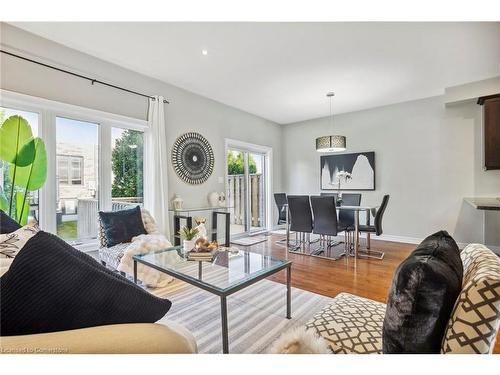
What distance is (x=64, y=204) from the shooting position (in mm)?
2875

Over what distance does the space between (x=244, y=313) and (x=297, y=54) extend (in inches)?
113

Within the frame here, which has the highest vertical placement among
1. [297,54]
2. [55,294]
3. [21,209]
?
[297,54]

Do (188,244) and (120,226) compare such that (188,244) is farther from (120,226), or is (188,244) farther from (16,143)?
(16,143)

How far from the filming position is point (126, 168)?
3.48m

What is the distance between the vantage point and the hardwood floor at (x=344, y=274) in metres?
2.61

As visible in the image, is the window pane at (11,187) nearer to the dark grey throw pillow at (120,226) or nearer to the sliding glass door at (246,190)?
the dark grey throw pillow at (120,226)

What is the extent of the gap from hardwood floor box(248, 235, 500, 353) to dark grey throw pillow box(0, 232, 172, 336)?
2.25m

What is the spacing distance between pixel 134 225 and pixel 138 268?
635mm

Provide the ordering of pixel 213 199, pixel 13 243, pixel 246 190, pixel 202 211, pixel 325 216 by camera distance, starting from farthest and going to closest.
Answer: pixel 246 190 → pixel 213 199 → pixel 202 211 → pixel 325 216 → pixel 13 243

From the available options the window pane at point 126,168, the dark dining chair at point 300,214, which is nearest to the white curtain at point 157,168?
the window pane at point 126,168

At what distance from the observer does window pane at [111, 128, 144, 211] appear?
132 inches

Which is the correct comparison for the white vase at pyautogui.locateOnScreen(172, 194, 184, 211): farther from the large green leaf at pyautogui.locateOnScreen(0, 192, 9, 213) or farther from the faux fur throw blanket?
the large green leaf at pyautogui.locateOnScreen(0, 192, 9, 213)

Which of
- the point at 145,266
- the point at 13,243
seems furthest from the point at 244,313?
the point at 13,243

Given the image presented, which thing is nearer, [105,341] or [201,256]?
[105,341]
